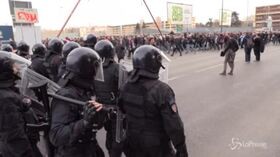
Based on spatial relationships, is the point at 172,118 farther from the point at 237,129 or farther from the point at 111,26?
the point at 111,26

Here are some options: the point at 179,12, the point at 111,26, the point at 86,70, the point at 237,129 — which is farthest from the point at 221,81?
the point at 111,26

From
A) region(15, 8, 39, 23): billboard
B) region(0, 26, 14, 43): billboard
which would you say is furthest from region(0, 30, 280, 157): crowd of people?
region(15, 8, 39, 23): billboard

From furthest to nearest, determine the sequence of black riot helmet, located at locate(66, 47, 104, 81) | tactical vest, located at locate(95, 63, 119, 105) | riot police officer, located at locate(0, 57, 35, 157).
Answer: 1. tactical vest, located at locate(95, 63, 119, 105)
2. riot police officer, located at locate(0, 57, 35, 157)
3. black riot helmet, located at locate(66, 47, 104, 81)

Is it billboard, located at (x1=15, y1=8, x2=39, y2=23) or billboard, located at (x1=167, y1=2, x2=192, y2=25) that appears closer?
billboard, located at (x1=15, y1=8, x2=39, y2=23)

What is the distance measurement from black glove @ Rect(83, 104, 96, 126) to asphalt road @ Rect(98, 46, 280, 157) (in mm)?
3088

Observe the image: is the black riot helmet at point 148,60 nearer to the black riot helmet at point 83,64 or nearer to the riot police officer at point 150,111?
the riot police officer at point 150,111

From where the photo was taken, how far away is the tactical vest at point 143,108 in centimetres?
292

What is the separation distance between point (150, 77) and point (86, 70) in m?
0.74

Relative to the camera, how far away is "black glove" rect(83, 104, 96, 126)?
82.4 inches

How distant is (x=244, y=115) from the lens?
22.7ft

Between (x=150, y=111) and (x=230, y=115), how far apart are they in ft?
14.5

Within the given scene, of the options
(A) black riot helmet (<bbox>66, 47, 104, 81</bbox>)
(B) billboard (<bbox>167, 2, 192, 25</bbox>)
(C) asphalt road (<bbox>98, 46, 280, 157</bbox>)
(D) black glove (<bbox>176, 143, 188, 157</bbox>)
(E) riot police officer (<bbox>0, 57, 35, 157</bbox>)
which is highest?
(B) billboard (<bbox>167, 2, 192, 25</bbox>)

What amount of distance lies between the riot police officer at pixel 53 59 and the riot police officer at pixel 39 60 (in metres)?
0.07

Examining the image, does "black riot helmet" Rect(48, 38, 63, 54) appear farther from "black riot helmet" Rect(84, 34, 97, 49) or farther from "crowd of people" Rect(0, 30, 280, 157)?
"crowd of people" Rect(0, 30, 280, 157)
